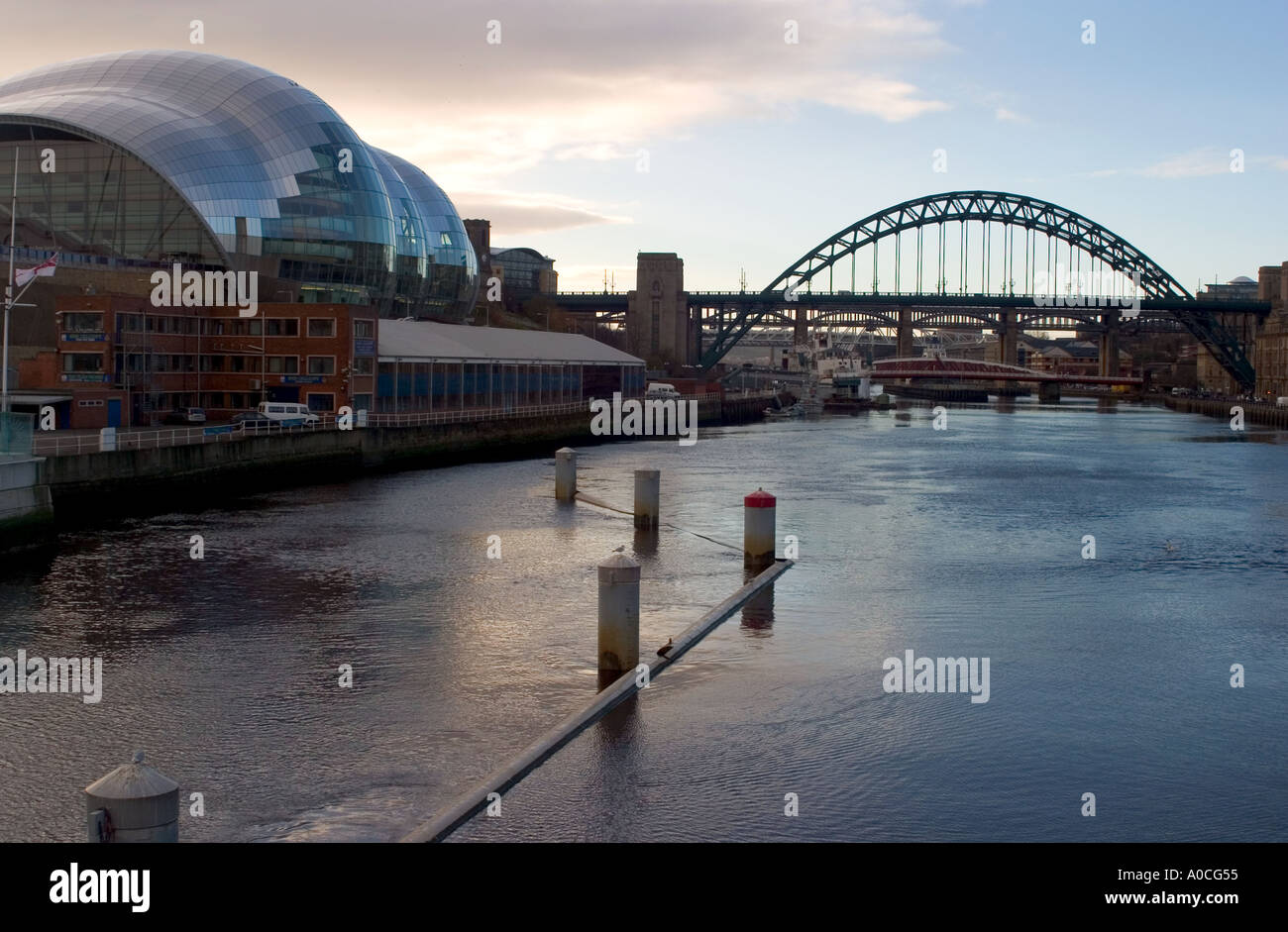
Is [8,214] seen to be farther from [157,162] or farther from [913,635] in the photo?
[913,635]

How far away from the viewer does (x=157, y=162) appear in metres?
66.0

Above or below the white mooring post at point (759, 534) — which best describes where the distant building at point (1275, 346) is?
above

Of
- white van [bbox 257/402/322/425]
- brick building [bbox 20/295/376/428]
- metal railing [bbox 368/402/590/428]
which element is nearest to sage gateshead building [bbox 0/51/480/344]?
brick building [bbox 20/295/376/428]

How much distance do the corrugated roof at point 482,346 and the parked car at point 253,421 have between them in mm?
8068

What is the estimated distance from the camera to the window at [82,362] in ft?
156

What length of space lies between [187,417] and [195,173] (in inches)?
843

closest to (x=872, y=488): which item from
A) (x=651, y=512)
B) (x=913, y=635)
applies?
(x=651, y=512)

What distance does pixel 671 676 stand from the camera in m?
16.5

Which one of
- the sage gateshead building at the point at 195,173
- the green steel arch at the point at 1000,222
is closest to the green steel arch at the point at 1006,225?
the green steel arch at the point at 1000,222

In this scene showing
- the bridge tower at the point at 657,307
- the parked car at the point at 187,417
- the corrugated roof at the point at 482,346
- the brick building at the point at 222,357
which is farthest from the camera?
the bridge tower at the point at 657,307

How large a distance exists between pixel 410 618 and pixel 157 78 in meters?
59.7

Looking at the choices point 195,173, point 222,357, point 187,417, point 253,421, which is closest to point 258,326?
point 222,357

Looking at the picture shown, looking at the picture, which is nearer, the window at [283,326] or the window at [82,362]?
the window at [82,362]

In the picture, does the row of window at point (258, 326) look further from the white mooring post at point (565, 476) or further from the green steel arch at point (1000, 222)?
the green steel arch at point (1000, 222)
